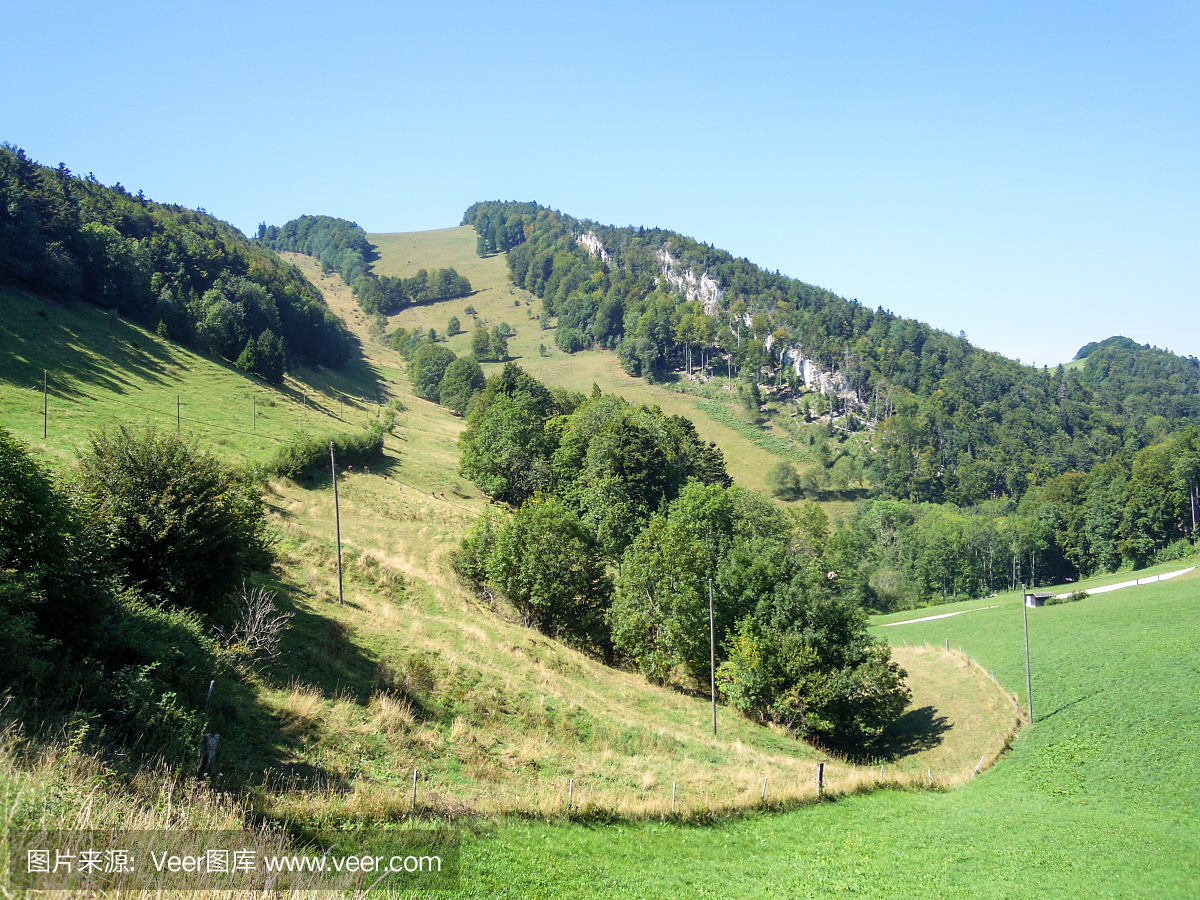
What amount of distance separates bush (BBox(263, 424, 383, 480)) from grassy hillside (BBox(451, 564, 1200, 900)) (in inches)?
1599

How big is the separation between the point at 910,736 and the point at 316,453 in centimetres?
4455

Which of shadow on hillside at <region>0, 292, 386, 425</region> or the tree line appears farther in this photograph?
shadow on hillside at <region>0, 292, 386, 425</region>

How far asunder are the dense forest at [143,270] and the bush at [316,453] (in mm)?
Result: 23181

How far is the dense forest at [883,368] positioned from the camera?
413ft

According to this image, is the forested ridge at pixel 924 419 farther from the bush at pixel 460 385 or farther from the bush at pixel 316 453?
the bush at pixel 460 385

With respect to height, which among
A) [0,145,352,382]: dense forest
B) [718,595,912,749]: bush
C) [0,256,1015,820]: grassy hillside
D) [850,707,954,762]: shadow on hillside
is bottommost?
[850,707,954,762]: shadow on hillside

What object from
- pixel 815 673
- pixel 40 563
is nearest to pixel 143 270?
pixel 40 563

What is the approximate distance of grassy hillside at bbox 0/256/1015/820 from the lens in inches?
590

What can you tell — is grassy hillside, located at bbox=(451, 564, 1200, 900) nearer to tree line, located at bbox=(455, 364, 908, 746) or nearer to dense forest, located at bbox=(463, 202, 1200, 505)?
tree line, located at bbox=(455, 364, 908, 746)

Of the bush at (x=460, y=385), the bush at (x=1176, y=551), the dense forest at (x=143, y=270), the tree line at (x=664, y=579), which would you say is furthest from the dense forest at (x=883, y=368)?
the dense forest at (x=143, y=270)

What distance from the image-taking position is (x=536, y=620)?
4125 centimetres

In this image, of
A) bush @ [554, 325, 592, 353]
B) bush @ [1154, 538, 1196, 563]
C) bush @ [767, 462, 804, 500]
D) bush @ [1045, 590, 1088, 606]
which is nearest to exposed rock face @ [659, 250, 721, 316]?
bush @ [554, 325, 592, 353]

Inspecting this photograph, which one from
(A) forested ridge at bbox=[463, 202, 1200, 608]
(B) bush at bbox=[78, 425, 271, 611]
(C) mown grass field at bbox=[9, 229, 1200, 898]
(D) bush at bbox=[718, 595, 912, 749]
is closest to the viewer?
(C) mown grass field at bbox=[9, 229, 1200, 898]

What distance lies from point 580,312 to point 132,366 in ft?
373
